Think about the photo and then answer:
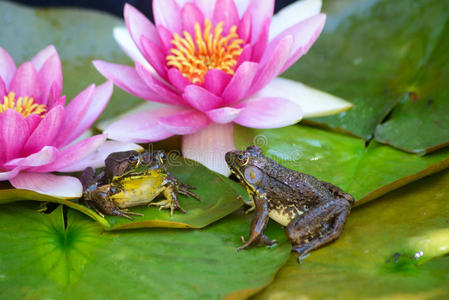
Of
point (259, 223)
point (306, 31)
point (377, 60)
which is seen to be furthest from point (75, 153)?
point (377, 60)

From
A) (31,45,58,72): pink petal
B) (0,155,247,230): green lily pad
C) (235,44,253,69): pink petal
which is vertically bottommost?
(0,155,247,230): green lily pad

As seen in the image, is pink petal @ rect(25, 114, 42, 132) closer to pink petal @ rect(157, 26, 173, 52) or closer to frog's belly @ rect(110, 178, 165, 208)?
frog's belly @ rect(110, 178, 165, 208)

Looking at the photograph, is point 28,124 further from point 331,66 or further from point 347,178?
point 331,66

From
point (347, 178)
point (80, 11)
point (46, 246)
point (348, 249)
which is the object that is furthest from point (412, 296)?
point (80, 11)

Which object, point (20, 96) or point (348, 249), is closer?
point (348, 249)

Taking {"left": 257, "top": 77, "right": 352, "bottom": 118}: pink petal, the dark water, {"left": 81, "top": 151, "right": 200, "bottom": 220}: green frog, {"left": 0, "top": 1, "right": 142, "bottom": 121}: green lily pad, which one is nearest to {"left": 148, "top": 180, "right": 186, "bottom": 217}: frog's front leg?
{"left": 81, "top": 151, "right": 200, "bottom": 220}: green frog
